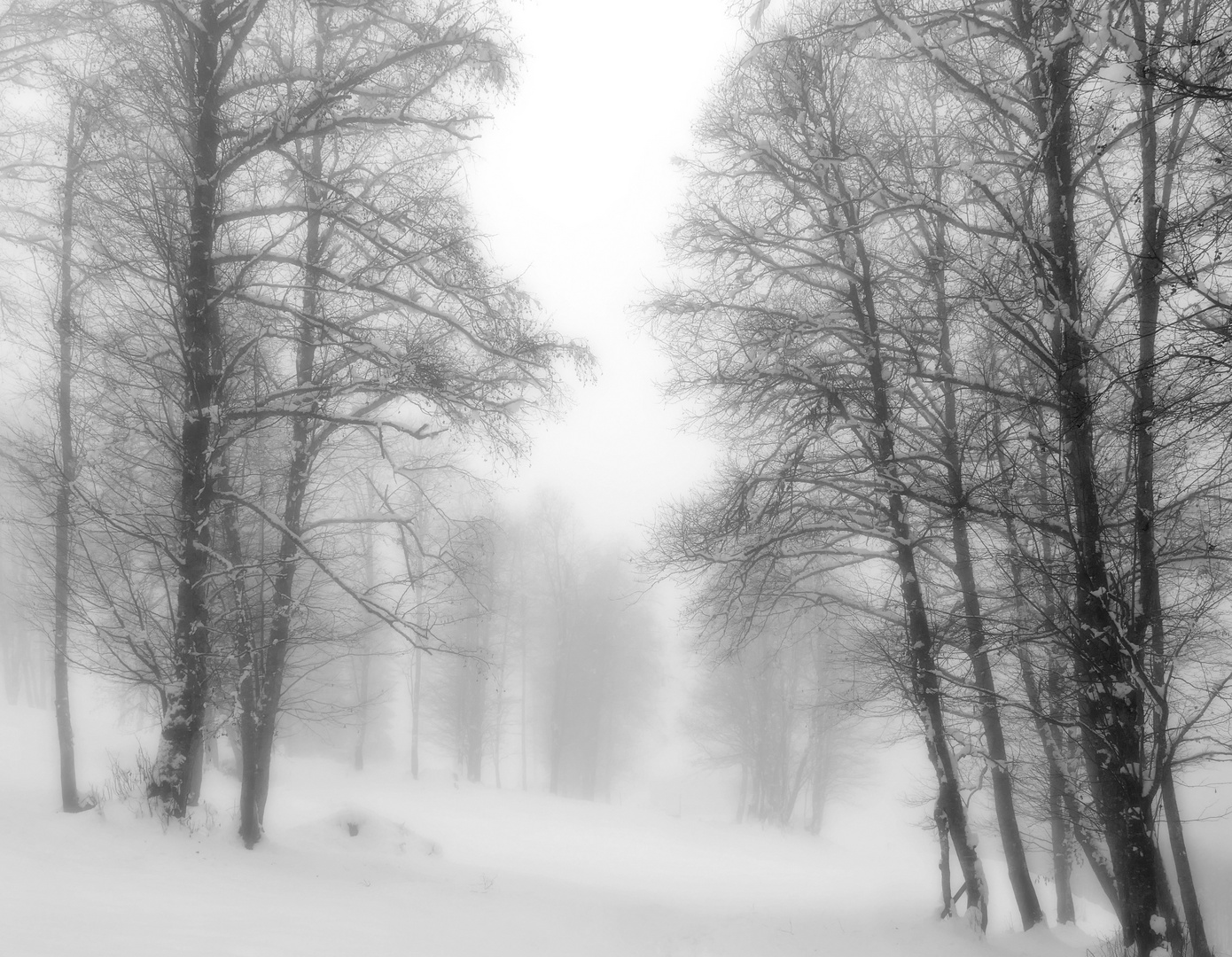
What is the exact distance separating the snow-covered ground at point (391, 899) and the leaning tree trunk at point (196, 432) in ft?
2.58

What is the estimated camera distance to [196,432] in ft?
25.7

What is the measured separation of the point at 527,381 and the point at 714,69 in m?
4.96

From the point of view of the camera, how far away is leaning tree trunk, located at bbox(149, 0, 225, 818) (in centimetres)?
771

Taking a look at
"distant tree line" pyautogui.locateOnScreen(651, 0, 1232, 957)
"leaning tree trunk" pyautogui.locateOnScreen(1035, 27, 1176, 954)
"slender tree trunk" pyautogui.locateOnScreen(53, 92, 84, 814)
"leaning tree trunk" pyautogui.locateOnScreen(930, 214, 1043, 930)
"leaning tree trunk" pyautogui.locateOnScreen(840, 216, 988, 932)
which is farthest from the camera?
"slender tree trunk" pyautogui.locateOnScreen(53, 92, 84, 814)

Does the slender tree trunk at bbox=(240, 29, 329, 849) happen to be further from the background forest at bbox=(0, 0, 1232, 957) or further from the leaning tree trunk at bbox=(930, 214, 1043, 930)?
the leaning tree trunk at bbox=(930, 214, 1043, 930)

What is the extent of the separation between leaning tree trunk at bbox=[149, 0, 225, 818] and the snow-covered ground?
2.58ft

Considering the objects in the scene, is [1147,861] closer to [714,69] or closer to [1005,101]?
[1005,101]

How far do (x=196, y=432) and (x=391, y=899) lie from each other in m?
5.04

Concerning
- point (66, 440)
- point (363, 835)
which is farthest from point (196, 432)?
point (363, 835)

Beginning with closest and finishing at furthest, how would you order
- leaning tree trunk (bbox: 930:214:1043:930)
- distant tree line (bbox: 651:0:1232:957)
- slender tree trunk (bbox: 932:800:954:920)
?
distant tree line (bbox: 651:0:1232:957) < slender tree trunk (bbox: 932:800:954:920) < leaning tree trunk (bbox: 930:214:1043:930)

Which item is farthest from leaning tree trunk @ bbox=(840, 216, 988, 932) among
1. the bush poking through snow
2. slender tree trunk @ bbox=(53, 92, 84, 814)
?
slender tree trunk @ bbox=(53, 92, 84, 814)

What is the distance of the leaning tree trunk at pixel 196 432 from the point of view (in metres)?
7.71

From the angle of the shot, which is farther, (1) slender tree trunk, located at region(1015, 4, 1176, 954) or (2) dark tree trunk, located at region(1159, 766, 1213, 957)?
(2) dark tree trunk, located at region(1159, 766, 1213, 957)

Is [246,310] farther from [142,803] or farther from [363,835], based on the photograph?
[363,835]
